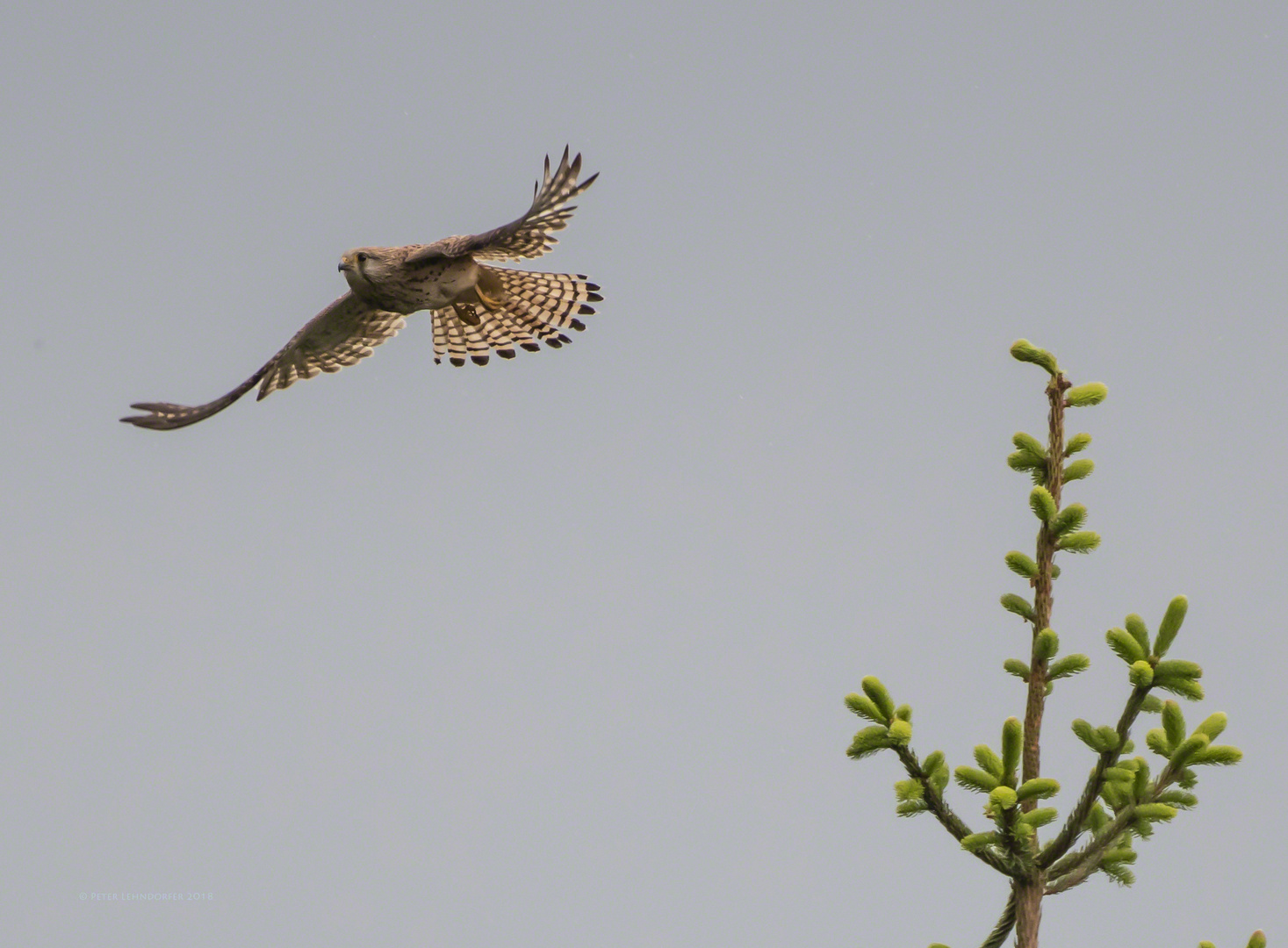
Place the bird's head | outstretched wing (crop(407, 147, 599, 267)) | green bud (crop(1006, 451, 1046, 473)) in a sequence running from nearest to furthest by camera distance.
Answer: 1. green bud (crop(1006, 451, 1046, 473))
2. outstretched wing (crop(407, 147, 599, 267))
3. the bird's head

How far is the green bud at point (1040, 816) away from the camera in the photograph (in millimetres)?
4289

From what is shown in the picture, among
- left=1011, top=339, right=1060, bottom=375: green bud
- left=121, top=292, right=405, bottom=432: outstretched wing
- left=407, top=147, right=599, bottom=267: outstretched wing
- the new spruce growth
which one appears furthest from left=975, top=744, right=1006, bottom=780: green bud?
left=121, top=292, right=405, bottom=432: outstretched wing

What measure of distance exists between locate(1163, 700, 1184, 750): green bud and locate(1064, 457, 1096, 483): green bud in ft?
2.57

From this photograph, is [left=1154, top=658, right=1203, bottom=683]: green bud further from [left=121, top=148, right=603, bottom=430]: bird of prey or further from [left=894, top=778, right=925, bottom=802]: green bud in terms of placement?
[left=121, top=148, right=603, bottom=430]: bird of prey

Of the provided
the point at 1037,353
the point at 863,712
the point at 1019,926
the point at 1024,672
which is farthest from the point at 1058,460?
the point at 1019,926

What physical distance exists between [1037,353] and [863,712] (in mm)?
1280

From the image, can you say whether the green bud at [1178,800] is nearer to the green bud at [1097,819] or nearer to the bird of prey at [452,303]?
the green bud at [1097,819]

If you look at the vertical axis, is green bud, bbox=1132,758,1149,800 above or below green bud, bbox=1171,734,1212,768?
below

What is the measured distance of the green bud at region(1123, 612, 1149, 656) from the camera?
4371 millimetres

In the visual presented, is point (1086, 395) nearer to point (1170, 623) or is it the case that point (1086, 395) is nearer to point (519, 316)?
point (1170, 623)

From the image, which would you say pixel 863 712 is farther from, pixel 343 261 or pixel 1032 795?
pixel 343 261

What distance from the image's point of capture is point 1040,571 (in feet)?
15.3

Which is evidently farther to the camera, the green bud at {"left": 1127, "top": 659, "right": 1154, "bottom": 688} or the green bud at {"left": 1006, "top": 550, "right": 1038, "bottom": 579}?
the green bud at {"left": 1006, "top": 550, "right": 1038, "bottom": 579}

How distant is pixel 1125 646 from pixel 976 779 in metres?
0.59
